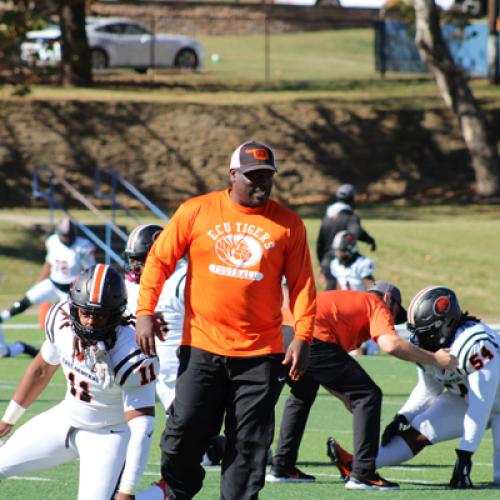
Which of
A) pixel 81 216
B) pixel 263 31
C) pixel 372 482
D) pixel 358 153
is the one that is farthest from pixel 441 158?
pixel 372 482

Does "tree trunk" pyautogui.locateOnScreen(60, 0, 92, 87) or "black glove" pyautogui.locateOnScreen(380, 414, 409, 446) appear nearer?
"black glove" pyautogui.locateOnScreen(380, 414, 409, 446)

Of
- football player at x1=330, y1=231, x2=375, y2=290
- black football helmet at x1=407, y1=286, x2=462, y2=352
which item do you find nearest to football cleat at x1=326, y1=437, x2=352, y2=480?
black football helmet at x1=407, y1=286, x2=462, y2=352

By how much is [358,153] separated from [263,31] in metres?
20.2

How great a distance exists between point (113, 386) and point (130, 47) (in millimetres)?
32358

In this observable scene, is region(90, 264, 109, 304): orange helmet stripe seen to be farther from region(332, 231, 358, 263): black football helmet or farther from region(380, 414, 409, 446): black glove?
region(332, 231, 358, 263): black football helmet

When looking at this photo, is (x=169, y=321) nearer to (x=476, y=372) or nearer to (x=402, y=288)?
(x=476, y=372)

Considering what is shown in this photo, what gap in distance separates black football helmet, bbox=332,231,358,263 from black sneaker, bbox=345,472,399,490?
308 inches

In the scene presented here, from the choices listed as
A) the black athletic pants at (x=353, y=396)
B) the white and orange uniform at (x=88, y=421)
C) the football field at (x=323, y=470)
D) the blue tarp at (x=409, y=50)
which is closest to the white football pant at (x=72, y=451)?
the white and orange uniform at (x=88, y=421)

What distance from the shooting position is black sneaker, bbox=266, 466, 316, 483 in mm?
8258

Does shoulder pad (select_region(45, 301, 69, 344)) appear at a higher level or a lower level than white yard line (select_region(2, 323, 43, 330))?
higher

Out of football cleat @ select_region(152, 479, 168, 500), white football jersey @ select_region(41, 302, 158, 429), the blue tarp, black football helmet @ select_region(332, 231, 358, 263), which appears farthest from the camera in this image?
the blue tarp

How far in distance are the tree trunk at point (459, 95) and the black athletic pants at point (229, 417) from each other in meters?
21.2

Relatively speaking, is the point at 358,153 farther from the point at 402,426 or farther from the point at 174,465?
the point at 174,465

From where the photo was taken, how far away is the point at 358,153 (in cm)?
2991
